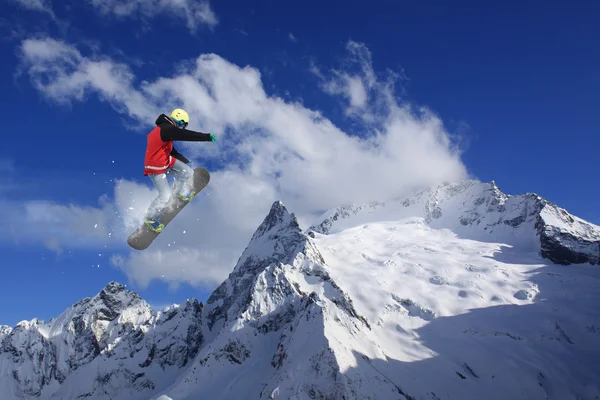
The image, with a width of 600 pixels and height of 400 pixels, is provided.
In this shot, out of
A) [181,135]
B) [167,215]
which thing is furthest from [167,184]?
[181,135]

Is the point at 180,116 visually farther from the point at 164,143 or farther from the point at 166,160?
the point at 166,160

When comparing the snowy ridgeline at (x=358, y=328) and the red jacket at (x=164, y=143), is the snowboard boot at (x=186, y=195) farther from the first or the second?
the snowy ridgeline at (x=358, y=328)

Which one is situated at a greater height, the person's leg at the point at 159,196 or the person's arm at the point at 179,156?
the person's arm at the point at 179,156

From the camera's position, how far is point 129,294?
19925 cm

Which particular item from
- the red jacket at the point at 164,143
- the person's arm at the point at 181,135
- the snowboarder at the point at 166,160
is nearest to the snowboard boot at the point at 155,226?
the snowboarder at the point at 166,160

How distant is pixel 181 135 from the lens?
1341 centimetres

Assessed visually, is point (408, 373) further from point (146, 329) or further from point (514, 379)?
point (146, 329)

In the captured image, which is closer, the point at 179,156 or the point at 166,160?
the point at 166,160

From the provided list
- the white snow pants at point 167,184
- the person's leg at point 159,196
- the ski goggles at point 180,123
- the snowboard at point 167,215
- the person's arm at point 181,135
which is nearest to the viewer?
the person's arm at point 181,135

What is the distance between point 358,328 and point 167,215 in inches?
4133

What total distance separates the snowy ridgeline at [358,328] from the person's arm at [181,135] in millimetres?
75836

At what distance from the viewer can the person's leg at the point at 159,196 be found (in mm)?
15297

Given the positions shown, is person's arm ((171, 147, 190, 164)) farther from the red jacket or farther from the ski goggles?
the ski goggles

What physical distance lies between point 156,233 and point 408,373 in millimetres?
95495
